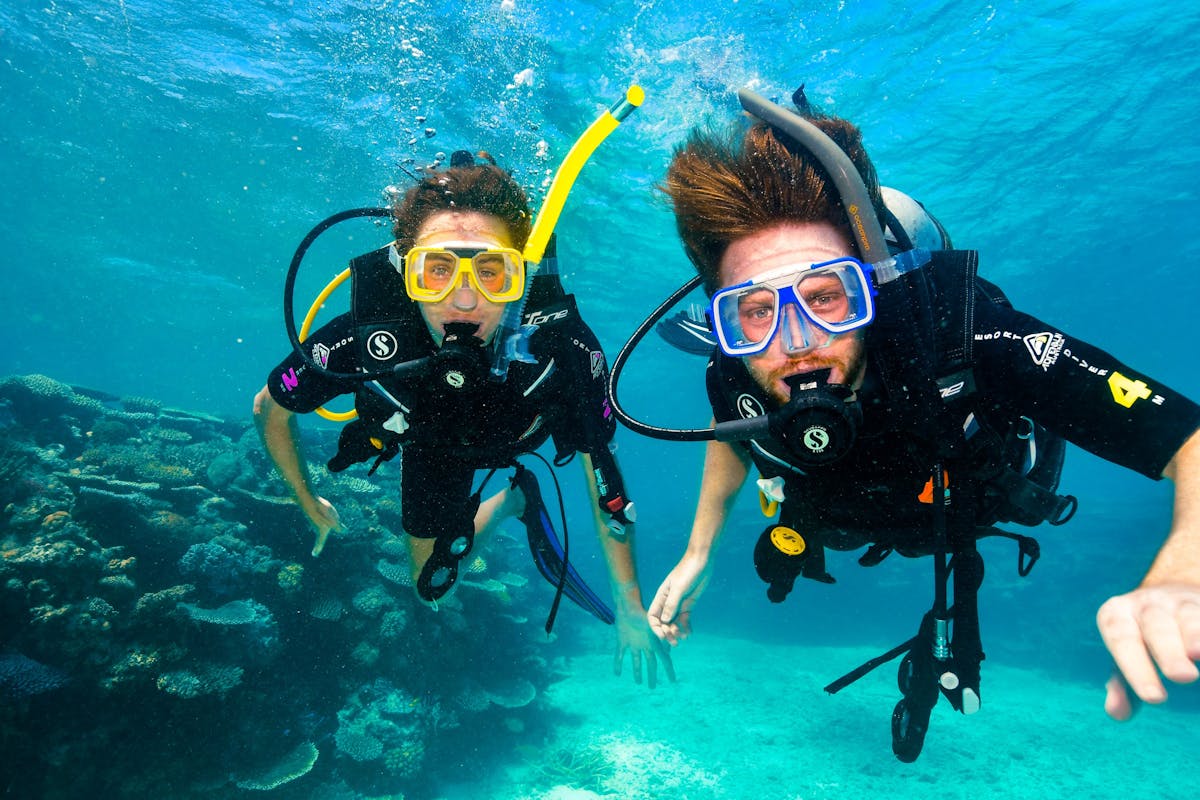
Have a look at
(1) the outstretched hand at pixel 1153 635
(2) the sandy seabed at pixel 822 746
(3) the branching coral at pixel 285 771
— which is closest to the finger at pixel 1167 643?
(1) the outstretched hand at pixel 1153 635

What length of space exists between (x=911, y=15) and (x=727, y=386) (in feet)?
44.5

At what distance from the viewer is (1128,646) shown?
129 cm

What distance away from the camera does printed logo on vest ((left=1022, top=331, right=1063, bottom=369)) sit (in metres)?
2.34

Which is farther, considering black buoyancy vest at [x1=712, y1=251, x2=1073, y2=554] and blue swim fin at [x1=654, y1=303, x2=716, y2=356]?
blue swim fin at [x1=654, y1=303, x2=716, y2=356]

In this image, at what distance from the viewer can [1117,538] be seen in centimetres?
1908

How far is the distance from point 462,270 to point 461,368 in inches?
25.0

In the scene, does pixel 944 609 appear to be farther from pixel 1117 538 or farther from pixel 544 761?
pixel 1117 538

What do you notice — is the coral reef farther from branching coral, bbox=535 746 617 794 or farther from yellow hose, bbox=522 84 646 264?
yellow hose, bbox=522 84 646 264

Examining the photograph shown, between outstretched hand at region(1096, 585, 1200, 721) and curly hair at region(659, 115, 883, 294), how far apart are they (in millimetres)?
1766

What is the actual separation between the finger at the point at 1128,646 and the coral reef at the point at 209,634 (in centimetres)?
784

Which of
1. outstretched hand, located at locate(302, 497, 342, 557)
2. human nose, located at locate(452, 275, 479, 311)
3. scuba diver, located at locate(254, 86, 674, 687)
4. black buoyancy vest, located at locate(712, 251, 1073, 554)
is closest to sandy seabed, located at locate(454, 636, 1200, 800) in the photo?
outstretched hand, located at locate(302, 497, 342, 557)

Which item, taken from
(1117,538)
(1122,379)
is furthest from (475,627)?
(1117,538)

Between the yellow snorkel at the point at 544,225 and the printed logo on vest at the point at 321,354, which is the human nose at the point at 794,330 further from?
the printed logo on vest at the point at 321,354

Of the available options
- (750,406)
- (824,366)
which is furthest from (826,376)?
(750,406)
